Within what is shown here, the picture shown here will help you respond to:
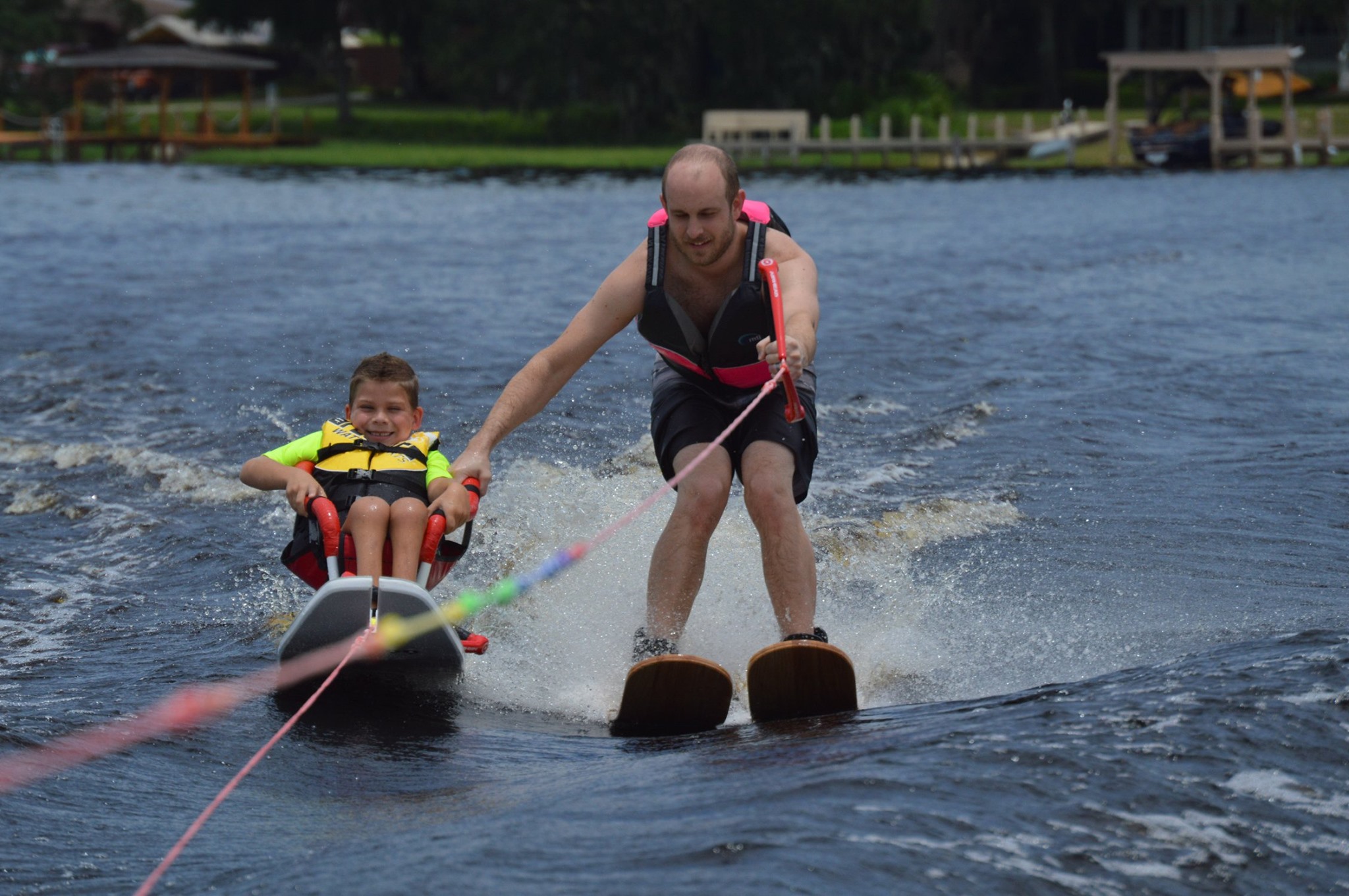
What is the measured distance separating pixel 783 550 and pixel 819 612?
4.38ft

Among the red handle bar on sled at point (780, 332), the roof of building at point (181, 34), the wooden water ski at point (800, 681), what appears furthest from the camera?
the roof of building at point (181, 34)

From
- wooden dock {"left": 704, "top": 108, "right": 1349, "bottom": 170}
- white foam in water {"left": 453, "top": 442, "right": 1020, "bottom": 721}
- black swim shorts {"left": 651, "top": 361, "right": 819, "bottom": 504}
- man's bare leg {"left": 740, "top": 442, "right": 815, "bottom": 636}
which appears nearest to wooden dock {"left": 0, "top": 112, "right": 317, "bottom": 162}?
wooden dock {"left": 704, "top": 108, "right": 1349, "bottom": 170}

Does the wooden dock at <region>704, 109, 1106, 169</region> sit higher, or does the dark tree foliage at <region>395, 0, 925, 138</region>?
the dark tree foliage at <region>395, 0, 925, 138</region>

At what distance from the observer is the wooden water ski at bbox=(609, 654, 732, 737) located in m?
4.72

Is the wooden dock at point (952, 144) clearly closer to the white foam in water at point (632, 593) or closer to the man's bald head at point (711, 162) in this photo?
the white foam in water at point (632, 593)

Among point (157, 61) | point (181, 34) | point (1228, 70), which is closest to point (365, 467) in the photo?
point (1228, 70)

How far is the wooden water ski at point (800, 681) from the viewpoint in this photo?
4.69m

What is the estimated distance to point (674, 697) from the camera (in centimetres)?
479

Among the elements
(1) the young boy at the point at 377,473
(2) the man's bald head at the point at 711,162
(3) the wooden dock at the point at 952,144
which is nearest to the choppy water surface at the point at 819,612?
(1) the young boy at the point at 377,473

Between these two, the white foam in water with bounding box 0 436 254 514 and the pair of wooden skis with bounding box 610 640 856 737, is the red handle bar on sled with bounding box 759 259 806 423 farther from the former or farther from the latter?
the white foam in water with bounding box 0 436 254 514

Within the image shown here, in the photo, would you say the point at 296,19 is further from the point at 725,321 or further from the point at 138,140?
the point at 725,321

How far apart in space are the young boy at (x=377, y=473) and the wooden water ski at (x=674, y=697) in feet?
2.45

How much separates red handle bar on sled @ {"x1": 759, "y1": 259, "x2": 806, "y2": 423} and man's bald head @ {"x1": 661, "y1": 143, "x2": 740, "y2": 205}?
0.24 meters

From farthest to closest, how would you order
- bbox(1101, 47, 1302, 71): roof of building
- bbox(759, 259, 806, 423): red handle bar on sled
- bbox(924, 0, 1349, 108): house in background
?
bbox(924, 0, 1349, 108): house in background → bbox(1101, 47, 1302, 71): roof of building → bbox(759, 259, 806, 423): red handle bar on sled
